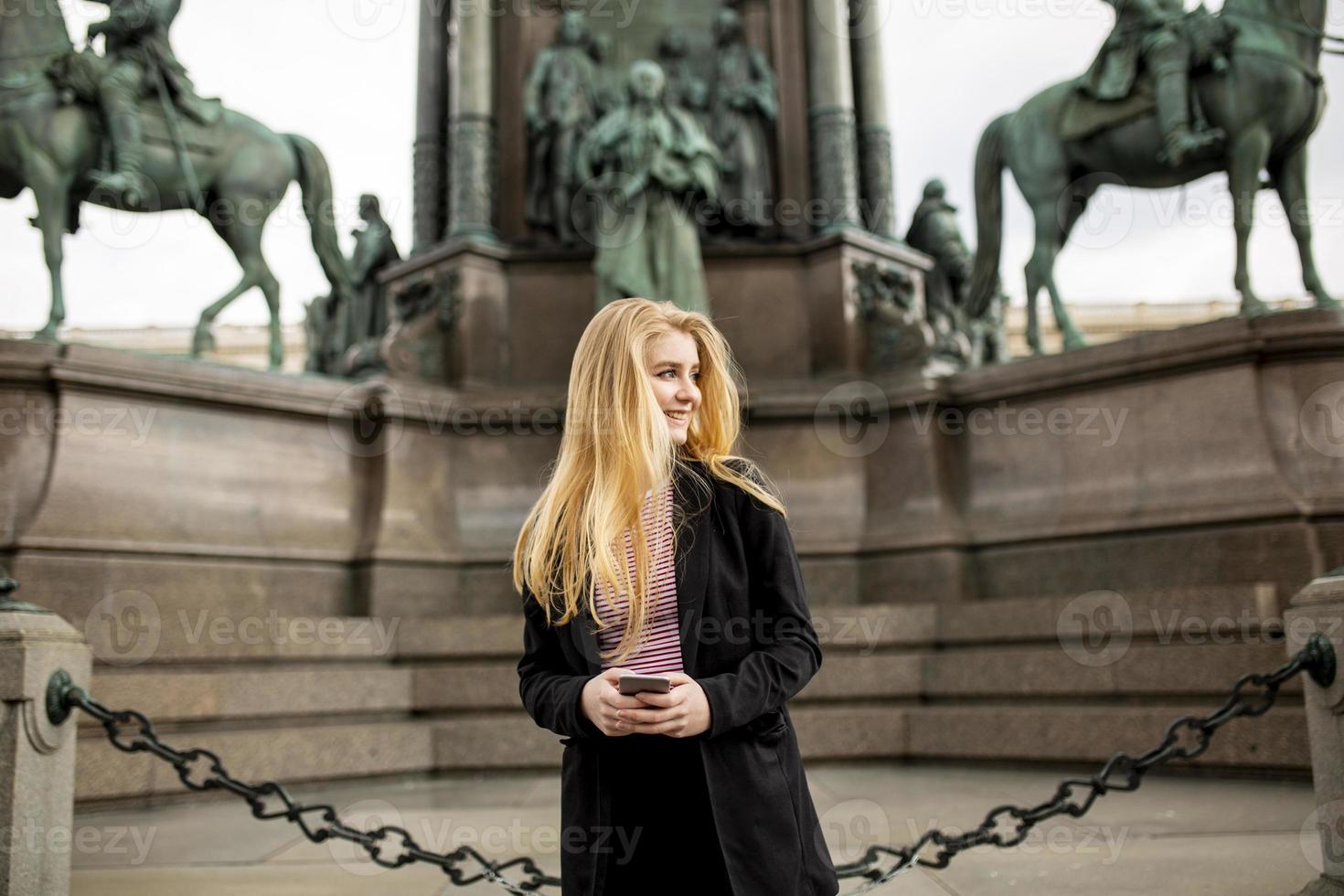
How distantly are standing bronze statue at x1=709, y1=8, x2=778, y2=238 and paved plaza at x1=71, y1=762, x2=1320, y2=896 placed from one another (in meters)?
5.42

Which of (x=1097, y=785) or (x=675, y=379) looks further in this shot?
(x=1097, y=785)

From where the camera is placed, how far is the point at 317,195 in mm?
10539

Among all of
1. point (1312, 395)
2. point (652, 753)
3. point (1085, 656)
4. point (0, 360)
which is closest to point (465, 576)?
point (0, 360)

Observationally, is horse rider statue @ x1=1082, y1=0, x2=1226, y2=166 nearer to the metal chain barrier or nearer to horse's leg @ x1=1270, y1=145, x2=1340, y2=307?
horse's leg @ x1=1270, y1=145, x2=1340, y2=307

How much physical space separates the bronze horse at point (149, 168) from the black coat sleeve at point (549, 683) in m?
7.69

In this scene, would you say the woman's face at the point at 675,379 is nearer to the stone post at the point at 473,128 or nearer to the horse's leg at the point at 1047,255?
the horse's leg at the point at 1047,255

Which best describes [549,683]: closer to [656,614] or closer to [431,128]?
[656,614]

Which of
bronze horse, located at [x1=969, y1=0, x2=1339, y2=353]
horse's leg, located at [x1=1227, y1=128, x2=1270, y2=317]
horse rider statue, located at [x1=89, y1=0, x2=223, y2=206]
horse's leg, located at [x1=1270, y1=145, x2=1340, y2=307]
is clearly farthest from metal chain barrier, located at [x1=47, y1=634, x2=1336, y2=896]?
horse rider statue, located at [x1=89, y1=0, x2=223, y2=206]

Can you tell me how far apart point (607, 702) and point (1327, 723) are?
2.68m

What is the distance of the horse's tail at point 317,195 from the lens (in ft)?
34.6

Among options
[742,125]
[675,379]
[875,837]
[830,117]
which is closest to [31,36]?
[742,125]

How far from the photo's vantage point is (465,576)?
29.0 feet

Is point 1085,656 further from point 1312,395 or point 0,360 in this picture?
point 0,360

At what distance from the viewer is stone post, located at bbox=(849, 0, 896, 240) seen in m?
11.2
